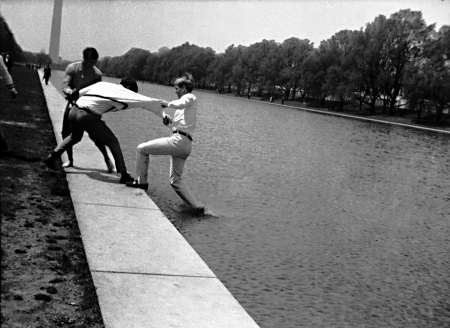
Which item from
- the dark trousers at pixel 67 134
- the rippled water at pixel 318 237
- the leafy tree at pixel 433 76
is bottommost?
the rippled water at pixel 318 237

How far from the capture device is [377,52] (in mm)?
65625

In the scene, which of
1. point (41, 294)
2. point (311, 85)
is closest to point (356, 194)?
Answer: point (41, 294)

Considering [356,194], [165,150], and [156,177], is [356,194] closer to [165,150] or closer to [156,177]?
[156,177]

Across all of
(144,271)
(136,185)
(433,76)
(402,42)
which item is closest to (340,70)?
(402,42)

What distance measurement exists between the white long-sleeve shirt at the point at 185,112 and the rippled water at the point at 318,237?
1.10 m

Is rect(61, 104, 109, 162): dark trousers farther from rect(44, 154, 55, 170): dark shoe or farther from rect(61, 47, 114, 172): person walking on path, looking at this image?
rect(44, 154, 55, 170): dark shoe

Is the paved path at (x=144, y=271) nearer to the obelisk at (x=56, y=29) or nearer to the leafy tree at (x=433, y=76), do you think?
the leafy tree at (x=433, y=76)

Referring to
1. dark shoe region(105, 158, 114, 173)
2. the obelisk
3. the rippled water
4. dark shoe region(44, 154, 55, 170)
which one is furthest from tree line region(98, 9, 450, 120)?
dark shoe region(44, 154, 55, 170)

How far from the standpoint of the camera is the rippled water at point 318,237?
186 inches

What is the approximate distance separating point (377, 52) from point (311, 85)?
1406 centimetres

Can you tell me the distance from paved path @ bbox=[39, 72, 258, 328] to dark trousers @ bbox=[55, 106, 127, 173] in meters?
1.10

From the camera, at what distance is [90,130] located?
8070 mm

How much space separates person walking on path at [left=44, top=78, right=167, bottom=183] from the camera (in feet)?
25.5

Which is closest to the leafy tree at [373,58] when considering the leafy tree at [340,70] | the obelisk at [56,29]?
the leafy tree at [340,70]
